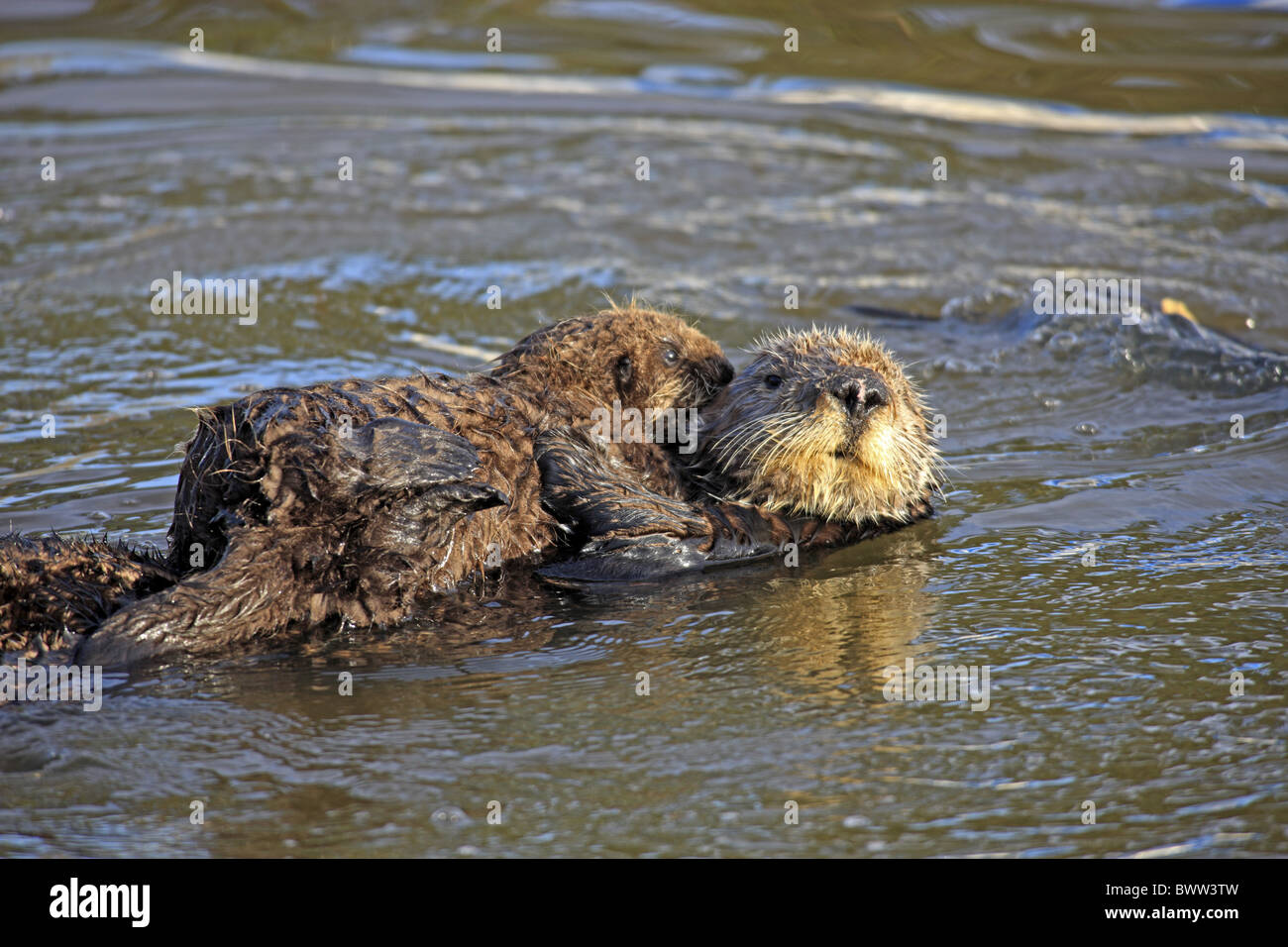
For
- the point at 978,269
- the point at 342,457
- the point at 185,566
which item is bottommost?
the point at 185,566

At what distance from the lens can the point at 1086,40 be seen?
1227 centimetres

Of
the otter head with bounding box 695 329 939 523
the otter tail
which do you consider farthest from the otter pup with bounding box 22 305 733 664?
the otter head with bounding box 695 329 939 523

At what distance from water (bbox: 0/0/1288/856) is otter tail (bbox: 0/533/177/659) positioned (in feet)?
0.84

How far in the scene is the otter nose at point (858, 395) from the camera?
185 inches

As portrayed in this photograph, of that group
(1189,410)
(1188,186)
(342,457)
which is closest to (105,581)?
(342,457)

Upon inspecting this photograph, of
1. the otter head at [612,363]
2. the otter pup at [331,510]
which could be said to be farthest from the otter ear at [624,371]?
the otter pup at [331,510]

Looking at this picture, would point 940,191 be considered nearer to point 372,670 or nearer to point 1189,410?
point 1189,410

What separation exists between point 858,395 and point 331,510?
1.94 m

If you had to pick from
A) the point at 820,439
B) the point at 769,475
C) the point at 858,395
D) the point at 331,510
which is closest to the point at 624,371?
the point at 769,475

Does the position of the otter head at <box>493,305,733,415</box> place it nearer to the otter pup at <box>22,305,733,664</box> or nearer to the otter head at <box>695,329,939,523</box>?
the otter head at <box>695,329,939,523</box>

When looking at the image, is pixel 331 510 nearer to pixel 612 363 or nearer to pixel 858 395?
pixel 612 363

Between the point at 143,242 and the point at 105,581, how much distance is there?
5.80m

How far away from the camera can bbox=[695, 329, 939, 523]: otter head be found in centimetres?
474

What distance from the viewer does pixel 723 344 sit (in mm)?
7727
